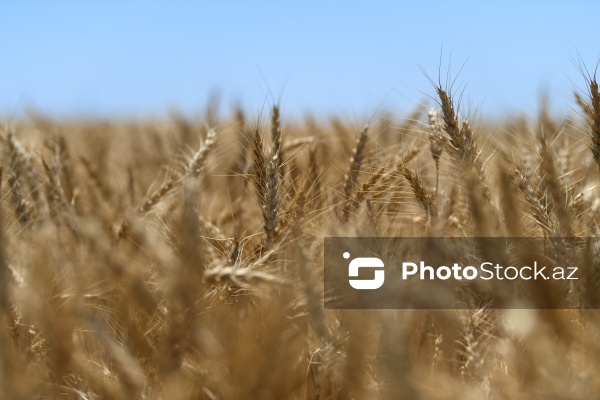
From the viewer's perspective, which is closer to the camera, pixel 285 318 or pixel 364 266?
pixel 285 318

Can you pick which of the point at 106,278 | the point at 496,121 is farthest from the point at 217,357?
the point at 496,121

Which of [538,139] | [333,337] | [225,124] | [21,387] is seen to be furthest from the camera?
[225,124]

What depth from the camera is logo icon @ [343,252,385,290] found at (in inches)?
46.2

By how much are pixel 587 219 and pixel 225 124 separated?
3.93 feet

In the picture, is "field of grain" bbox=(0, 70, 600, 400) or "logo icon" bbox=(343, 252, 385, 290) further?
"logo icon" bbox=(343, 252, 385, 290)

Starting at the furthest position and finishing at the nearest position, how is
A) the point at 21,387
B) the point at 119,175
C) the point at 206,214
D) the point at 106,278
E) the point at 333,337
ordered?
the point at 119,175 → the point at 206,214 → the point at 106,278 → the point at 333,337 → the point at 21,387

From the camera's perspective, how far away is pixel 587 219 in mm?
1560

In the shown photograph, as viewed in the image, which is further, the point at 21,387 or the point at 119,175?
the point at 119,175

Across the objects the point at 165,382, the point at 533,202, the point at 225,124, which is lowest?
the point at 165,382

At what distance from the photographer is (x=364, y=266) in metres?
1.23

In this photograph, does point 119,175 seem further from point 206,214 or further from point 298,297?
point 298,297

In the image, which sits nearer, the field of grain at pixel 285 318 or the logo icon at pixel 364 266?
the field of grain at pixel 285 318

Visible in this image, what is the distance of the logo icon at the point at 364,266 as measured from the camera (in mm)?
1174

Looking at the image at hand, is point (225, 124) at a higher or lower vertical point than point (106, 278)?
higher
